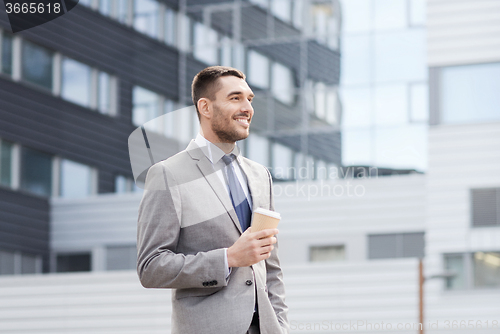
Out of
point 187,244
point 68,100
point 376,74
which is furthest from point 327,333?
point 187,244

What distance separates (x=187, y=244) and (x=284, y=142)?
7.70 metres

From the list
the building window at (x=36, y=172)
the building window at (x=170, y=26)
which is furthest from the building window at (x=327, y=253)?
the building window at (x=36, y=172)

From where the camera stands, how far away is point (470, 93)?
8969 mm

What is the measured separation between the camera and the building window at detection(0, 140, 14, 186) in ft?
36.4

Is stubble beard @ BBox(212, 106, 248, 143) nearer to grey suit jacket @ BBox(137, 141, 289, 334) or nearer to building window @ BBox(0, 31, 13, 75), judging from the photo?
grey suit jacket @ BBox(137, 141, 289, 334)

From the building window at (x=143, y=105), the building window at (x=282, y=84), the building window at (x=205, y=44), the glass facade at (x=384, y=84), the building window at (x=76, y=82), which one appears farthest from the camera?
the building window at (x=143, y=105)

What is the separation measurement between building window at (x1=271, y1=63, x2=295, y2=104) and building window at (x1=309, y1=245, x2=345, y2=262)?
6.46ft

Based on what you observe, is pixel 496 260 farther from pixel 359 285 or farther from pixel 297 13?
pixel 297 13

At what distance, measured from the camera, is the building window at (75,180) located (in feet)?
38.3

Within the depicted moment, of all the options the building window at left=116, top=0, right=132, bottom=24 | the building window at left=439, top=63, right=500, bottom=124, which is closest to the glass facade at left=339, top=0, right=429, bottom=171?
the building window at left=439, top=63, right=500, bottom=124

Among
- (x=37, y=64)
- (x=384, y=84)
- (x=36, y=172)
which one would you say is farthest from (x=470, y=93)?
(x=36, y=172)

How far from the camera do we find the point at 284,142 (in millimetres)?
9680

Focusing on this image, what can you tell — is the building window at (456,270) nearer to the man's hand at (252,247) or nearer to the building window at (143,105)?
the building window at (143,105)

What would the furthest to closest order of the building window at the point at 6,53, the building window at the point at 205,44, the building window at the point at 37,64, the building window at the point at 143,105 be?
the building window at the point at 143,105, the building window at the point at 37,64, the building window at the point at 6,53, the building window at the point at 205,44
